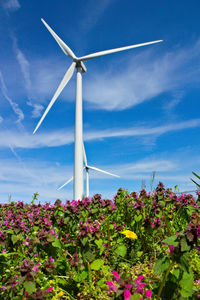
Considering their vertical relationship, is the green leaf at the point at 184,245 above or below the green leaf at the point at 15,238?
below

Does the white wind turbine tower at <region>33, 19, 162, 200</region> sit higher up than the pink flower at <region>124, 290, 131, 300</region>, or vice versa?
the white wind turbine tower at <region>33, 19, 162, 200</region>

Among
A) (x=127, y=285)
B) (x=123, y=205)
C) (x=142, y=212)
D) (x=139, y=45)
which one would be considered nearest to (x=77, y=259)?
(x=127, y=285)

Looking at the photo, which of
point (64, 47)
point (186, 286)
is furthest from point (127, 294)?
point (64, 47)

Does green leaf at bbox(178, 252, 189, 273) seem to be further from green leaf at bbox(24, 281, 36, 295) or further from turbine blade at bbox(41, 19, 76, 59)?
turbine blade at bbox(41, 19, 76, 59)

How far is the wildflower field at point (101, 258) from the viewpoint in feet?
7.53

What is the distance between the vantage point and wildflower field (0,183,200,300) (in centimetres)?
229

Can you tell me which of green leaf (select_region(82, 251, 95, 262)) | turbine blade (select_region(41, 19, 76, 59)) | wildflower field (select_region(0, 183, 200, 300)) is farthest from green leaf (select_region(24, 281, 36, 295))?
turbine blade (select_region(41, 19, 76, 59))

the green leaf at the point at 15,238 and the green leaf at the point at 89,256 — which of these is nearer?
the green leaf at the point at 89,256

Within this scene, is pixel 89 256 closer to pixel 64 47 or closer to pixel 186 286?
pixel 186 286

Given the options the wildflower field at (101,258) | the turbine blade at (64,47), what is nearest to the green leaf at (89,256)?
the wildflower field at (101,258)

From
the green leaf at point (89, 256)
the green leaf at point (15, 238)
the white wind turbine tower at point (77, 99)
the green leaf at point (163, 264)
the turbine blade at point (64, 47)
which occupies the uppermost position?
the turbine blade at point (64, 47)

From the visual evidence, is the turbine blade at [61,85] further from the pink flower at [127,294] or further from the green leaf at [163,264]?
the pink flower at [127,294]

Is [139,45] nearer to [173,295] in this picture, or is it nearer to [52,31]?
[52,31]

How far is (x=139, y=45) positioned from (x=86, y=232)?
19.0 m
